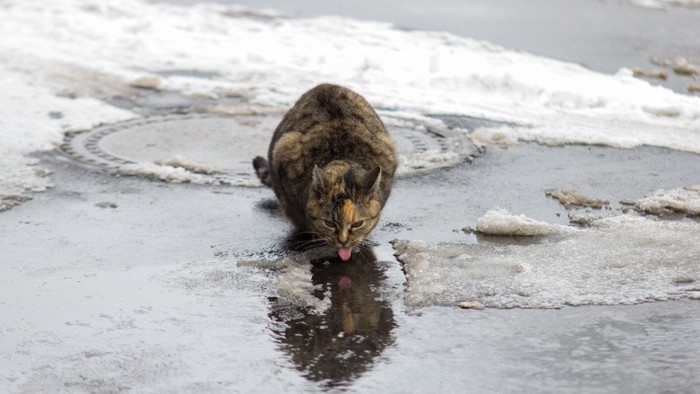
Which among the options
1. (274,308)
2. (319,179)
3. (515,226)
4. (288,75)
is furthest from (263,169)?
(288,75)

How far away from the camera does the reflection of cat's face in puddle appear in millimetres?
4965

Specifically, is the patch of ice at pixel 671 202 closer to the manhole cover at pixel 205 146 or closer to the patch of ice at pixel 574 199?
the patch of ice at pixel 574 199

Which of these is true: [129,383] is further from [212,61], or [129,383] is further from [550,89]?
[212,61]

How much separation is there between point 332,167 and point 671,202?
2.33 metres

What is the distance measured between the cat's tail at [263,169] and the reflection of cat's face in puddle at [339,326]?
5.21 ft

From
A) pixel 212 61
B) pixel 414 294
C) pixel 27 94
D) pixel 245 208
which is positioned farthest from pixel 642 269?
pixel 212 61

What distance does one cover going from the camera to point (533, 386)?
185 inches

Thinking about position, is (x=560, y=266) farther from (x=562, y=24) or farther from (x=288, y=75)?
(x=562, y=24)

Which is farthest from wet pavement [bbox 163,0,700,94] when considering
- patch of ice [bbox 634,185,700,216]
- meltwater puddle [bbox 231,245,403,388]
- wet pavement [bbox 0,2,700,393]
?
meltwater puddle [bbox 231,245,403,388]

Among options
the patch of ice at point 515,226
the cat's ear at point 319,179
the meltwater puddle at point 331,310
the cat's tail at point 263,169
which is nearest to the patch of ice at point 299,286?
the meltwater puddle at point 331,310

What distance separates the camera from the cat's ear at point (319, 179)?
632cm

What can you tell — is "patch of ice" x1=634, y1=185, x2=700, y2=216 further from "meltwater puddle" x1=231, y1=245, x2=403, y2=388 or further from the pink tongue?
the pink tongue

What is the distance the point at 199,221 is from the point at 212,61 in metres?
5.66

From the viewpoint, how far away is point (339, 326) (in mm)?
5418
